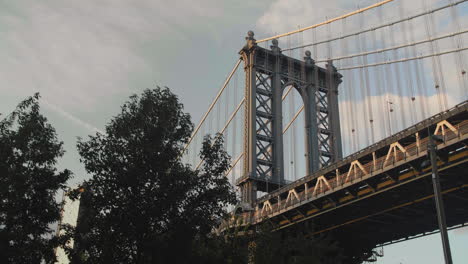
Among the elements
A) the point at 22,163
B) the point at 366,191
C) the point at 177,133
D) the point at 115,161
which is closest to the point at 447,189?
the point at 366,191

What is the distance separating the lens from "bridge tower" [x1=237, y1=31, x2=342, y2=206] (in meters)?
58.6

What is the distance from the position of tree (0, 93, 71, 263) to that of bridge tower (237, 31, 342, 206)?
1263 inches

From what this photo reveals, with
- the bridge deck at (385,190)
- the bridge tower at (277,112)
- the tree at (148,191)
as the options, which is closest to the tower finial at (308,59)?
the bridge tower at (277,112)

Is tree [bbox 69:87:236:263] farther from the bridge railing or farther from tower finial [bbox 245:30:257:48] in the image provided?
tower finial [bbox 245:30:257:48]

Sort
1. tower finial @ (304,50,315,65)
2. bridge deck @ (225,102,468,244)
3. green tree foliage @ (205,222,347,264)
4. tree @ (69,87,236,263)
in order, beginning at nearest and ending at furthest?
tree @ (69,87,236,263), green tree foliage @ (205,222,347,264), bridge deck @ (225,102,468,244), tower finial @ (304,50,315,65)

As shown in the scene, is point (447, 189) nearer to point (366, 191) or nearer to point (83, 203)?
point (366, 191)

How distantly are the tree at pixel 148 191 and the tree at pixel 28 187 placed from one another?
2359 mm

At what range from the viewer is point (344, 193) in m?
44.2

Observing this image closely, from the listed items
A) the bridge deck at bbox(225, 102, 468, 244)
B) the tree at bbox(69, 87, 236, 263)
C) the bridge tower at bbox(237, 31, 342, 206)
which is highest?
the bridge tower at bbox(237, 31, 342, 206)

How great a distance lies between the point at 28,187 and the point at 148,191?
5626 mm

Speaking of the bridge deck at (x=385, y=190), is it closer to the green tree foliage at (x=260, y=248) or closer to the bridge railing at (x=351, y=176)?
the bridge railing at (x=351, y=176)

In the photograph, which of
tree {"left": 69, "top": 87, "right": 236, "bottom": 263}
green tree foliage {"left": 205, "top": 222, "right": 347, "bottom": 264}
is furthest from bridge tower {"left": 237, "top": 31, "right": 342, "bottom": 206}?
tree {"left": 69, "top": 87, "right": 236, "bottom": 263}

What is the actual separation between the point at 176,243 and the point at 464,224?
3467 cm

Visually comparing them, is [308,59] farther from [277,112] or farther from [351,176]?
[351,176]
